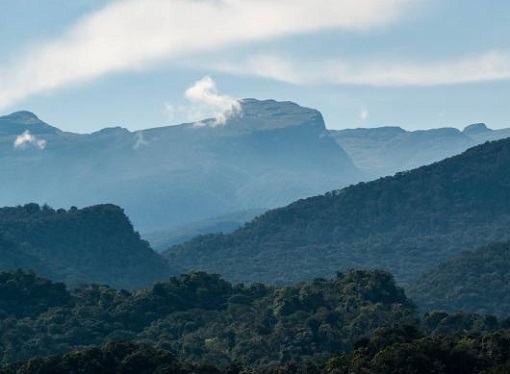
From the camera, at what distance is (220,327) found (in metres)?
120

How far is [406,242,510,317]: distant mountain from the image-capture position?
566 ft

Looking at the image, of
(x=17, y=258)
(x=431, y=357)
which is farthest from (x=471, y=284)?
(x=431, y=357)

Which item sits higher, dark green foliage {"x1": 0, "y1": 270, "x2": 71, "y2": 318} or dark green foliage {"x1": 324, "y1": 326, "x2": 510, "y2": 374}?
dark green foliage {"x1": 0, "y1": 270, "x2": 71, "y2": 318}

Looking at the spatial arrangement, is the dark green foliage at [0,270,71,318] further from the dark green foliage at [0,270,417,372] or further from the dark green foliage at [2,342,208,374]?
the dark green foliage at [2,342,208,374]

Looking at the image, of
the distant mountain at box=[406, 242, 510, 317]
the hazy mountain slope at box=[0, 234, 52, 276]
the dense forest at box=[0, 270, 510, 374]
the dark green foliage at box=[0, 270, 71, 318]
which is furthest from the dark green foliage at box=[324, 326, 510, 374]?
the hazy mountain slope at box=[0, 234, 52, 276]

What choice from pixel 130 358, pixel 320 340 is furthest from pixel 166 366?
pixel 320 340

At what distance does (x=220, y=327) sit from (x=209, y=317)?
264 inches

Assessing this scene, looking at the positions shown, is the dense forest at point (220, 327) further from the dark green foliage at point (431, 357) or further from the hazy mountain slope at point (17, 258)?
the hazy mountain slope at point (17, 258)

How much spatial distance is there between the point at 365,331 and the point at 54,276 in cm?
7632

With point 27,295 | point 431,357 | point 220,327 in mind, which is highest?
point 27,295

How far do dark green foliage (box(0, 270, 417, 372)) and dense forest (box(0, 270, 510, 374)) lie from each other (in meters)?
0.11

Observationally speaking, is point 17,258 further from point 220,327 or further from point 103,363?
point 103,363

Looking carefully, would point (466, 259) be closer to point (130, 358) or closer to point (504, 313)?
point (504, 313)

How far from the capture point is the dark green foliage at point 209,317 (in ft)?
370
